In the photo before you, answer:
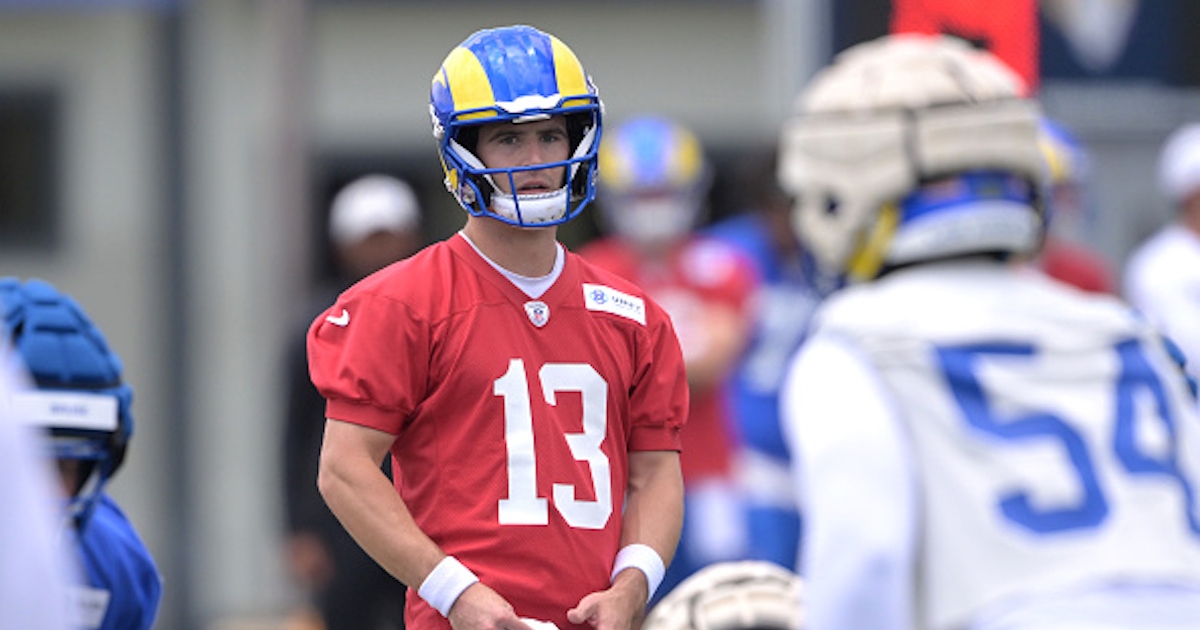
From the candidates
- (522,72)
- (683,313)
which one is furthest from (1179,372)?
(683,313)

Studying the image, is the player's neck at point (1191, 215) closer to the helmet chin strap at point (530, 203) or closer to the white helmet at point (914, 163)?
the helmet chin strap at point (530, 203)

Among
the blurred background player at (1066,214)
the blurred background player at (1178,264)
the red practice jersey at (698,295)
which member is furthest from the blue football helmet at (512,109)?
the blurred background player at (1178,264)

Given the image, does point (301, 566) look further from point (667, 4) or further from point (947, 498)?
point (667, 4)

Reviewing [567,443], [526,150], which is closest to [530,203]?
[526,150]

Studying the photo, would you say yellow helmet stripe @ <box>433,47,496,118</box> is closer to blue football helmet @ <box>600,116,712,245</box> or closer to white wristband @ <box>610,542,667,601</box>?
white wristband @ <box>610,542,667,601</box>

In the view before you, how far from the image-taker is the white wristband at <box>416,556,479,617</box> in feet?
13.2

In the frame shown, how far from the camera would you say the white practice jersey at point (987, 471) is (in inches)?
126

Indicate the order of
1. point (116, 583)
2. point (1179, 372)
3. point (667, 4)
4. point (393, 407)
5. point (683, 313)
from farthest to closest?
point (667, 4) → point (683, 313) → point (116, 583) → point (393, 407) → point (1179, 372)

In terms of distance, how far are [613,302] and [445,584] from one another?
2.28 ft

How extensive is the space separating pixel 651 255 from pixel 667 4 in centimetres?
560

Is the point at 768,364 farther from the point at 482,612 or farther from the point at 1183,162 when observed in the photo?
the point at 482,612

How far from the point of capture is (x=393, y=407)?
4094mm

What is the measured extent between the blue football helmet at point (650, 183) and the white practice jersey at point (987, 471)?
4.98 metres

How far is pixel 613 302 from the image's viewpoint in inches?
173
